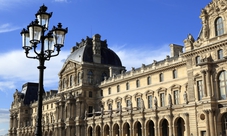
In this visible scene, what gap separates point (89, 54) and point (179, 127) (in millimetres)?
35458

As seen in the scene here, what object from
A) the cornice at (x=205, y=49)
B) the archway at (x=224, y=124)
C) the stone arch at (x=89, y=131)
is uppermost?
the cornice at (x=205, y=49)

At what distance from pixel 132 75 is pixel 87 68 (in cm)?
1670

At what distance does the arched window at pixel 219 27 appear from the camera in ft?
151

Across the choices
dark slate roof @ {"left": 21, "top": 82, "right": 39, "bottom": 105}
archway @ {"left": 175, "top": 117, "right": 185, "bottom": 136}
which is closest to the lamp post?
archway @ {"left": 175, "top": 117, "right": 185, "bottom": 136}

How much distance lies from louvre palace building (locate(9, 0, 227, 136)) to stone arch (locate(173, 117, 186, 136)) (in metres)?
0.16

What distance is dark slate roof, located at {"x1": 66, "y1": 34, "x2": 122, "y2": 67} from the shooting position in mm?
80875

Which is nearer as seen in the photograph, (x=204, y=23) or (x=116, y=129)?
(x=204, y=23)

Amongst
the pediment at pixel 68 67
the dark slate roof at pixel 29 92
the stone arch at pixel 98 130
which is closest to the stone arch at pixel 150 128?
the stone arch at pixel 98 130

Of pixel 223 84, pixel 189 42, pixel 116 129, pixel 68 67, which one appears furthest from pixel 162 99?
pixel 68 67

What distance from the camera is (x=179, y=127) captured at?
53.7m

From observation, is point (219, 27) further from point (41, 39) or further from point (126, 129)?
point (41, 39)

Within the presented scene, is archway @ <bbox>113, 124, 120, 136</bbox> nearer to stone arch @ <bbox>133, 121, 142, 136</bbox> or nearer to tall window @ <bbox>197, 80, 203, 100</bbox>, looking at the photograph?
stone arch @ <bbox>133, 121, 142, 136</bbox>

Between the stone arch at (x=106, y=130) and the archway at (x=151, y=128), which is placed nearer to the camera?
the archway at (x=151, y=128)

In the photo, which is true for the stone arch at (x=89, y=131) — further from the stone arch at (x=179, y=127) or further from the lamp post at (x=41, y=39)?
the lamp post at (x=41, y=39)
